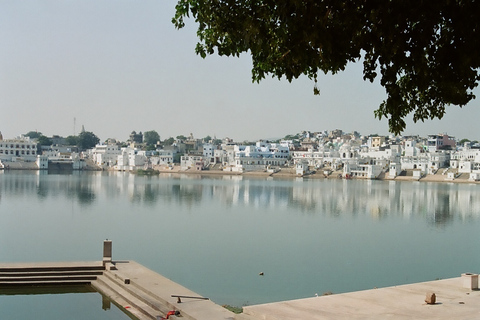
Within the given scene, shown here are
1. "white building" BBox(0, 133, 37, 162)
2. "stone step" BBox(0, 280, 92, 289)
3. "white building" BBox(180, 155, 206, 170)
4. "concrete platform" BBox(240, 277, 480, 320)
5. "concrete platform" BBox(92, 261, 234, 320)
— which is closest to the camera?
"concrete platform" BBox(240, 277, 480, 320)

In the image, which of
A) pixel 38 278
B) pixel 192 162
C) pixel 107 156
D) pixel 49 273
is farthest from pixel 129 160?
pixel 38 278

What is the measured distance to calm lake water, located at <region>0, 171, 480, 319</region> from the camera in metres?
10.1

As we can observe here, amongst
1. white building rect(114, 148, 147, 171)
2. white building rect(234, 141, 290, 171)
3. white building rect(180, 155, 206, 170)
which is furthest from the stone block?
white building rect(114, 148, 147, 171)

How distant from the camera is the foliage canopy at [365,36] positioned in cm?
354

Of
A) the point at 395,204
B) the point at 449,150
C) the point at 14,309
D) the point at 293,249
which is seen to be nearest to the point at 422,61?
the point at 14,309

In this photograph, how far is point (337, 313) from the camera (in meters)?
5.56

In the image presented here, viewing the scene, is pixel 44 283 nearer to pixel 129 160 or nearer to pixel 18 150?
pixel 129 160

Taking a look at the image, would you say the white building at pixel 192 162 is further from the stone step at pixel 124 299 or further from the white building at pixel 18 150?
the stone step at pixel 124 299

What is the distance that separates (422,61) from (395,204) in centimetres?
2602

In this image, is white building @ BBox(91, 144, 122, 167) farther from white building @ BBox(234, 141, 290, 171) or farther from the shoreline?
white building @ BBox(234, 141, 290, 171)

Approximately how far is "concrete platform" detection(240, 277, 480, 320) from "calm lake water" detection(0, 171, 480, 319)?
2.49 m

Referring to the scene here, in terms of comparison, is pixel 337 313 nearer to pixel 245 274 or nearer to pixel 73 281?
pixel 73 281

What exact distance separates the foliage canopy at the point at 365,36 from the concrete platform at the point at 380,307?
6.89 ft

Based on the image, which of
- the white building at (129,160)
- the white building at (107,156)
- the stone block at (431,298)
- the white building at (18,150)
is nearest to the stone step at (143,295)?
the stone block at (431,298)
